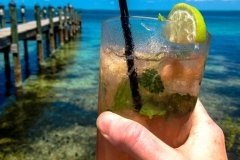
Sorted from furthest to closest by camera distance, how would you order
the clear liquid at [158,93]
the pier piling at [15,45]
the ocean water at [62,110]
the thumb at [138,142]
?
the pier piling at [15,45] → the ocean water at [62,110] → the clear liquid at [158,93] → the thumb at [138,142]

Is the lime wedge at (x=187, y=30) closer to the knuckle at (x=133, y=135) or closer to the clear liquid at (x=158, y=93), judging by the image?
the clear liquid at (x=158, y=93)

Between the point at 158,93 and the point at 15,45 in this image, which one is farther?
the point at 15,45

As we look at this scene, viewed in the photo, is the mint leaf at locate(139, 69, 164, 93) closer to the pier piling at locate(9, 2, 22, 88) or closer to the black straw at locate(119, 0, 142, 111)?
the black straw at locate(119, 0, 142, 111)

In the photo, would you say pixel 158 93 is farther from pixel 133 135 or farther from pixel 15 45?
pixel 15 45

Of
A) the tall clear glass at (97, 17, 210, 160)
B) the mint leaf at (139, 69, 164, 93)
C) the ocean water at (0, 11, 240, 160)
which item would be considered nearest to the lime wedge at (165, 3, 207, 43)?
the tall clear glass at (97, 17, 210, 160)

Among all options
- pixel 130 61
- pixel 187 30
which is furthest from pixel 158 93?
pixel 187 30

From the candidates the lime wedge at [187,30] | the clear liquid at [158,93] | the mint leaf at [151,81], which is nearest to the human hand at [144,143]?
the clear liquid at [158,93]
